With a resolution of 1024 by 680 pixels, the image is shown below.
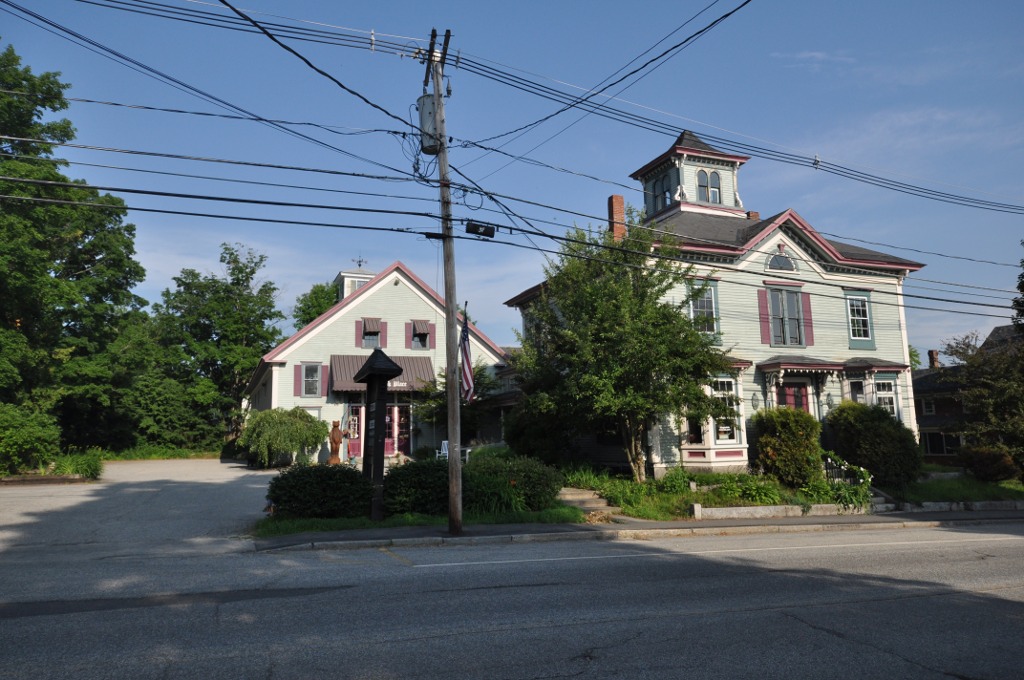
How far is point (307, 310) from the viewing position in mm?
61531

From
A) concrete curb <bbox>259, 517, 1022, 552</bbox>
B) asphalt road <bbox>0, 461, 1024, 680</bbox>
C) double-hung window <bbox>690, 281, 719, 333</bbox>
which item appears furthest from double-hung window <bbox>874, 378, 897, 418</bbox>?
asphalt road <bbox>0, 461, 1024, 680</bbox>

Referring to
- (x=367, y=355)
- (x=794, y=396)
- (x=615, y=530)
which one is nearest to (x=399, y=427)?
(x=367, y=355)

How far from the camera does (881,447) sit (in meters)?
22.0

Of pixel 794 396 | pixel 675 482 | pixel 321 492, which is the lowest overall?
pixel 675 482

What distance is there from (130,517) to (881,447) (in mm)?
21297

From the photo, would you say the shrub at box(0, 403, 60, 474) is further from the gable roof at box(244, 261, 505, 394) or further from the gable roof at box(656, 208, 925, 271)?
the gable roof at box(656, 208, 925, 271)

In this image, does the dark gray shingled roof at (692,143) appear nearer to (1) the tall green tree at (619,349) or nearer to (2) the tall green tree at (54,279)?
(1) the tall green tree at (619,349)

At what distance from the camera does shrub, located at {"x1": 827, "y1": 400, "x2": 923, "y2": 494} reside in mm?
22031

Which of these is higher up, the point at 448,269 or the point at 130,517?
the point at 448,269

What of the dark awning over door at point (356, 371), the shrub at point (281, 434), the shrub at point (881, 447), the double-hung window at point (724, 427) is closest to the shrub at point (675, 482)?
the double-hung window at point (724, 427)

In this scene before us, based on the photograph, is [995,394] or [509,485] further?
[995,394]

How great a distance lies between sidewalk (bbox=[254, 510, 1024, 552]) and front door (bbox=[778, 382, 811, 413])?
17.4 feet

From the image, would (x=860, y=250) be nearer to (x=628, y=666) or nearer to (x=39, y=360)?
(x=628, y=666)

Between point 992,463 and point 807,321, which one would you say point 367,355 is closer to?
point 807,321
